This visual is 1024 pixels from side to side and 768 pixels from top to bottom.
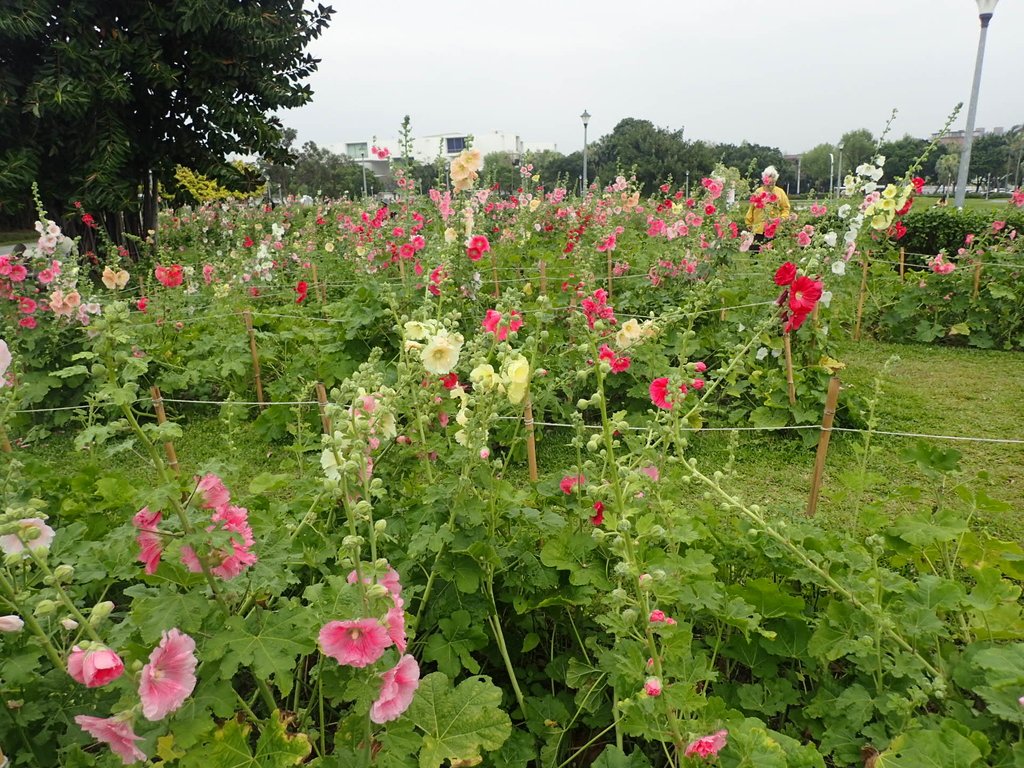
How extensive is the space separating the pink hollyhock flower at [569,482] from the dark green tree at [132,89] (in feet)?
28.8

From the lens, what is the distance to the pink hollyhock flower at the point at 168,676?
42.6 inches

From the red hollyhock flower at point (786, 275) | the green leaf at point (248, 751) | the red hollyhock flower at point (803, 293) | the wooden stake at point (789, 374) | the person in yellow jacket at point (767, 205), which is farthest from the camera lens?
the person in yellow jacket at point (767, 205)

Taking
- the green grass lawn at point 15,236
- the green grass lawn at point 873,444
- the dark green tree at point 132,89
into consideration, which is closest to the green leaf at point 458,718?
the green grass lawn at point 873,444

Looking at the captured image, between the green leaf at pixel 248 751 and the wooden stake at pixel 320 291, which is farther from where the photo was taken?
the wooden stake at pixel 320 291

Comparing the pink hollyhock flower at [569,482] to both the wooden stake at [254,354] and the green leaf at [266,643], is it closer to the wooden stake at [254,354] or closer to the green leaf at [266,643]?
the green leaf at [266,643]

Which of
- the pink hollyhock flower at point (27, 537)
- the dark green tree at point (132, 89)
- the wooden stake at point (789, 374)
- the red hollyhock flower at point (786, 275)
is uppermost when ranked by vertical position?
the dark green tree at point (132, 89)

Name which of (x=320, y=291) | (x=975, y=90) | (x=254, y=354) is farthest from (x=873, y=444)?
(x=975, y=90)

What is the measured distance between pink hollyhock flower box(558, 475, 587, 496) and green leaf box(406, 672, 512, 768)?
719mm

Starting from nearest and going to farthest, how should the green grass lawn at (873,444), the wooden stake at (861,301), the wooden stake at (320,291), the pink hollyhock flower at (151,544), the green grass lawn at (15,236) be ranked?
the pink hollyhock flower at (151,544) → the green grass lawn at (873,444) → the wooden stake at (861,301) → the wooden stake at (320,291) → the green grass lawn at (15,236)

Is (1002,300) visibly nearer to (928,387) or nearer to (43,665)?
(928,387)

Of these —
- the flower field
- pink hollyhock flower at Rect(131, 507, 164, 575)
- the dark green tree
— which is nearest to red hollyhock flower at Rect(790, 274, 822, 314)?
the flower field

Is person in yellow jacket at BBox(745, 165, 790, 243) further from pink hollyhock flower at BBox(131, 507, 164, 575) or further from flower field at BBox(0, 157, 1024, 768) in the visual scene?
pink hollyhock flower at BBox(131, 507, 164, 575)

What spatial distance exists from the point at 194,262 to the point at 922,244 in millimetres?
11526

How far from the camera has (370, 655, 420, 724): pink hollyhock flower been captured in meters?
1.12
